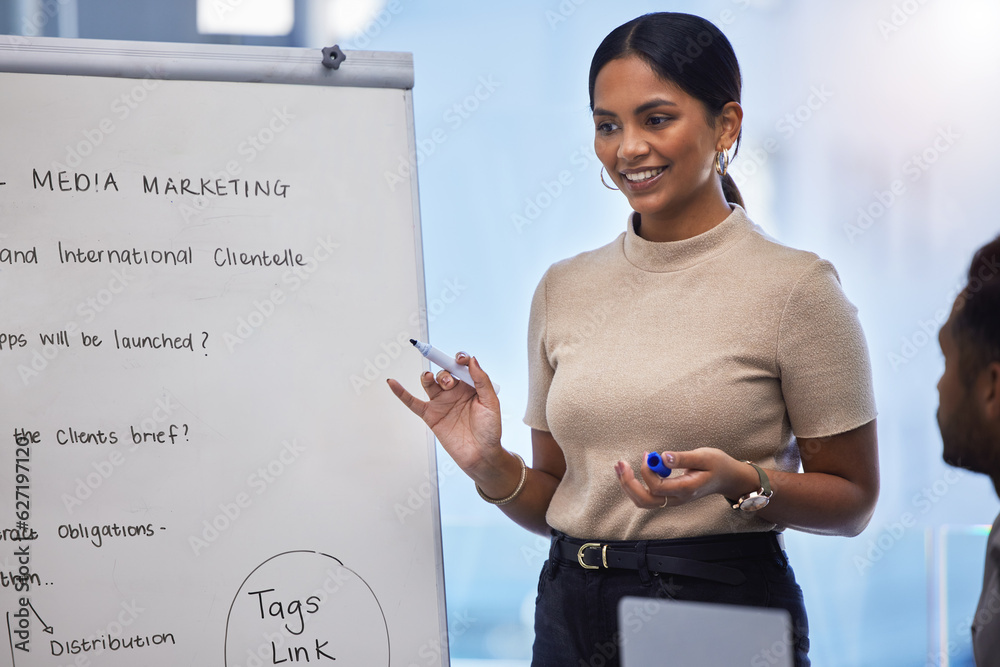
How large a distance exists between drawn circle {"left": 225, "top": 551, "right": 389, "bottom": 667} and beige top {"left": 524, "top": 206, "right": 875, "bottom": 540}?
1.03 ft

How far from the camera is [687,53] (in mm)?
1112

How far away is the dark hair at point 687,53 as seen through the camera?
1.11 metres

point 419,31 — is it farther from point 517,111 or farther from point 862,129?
point 862,129

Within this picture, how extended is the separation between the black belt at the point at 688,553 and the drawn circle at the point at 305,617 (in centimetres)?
35

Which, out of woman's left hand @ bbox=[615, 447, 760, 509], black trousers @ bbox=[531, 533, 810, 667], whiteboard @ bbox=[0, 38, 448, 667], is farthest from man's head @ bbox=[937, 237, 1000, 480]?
whiteboard @ bbox=[0, 38, 448, 667]

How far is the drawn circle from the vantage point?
46.3 inches

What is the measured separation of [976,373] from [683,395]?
0.38 meters

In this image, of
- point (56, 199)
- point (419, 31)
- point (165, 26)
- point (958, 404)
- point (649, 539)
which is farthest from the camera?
point (419, 31)

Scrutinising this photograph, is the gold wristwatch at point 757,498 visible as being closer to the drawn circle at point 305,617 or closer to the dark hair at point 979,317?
the dark hair at point 979,317

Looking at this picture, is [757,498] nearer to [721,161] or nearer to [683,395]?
[683,395]

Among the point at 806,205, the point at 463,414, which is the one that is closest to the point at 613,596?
the point at 463,414

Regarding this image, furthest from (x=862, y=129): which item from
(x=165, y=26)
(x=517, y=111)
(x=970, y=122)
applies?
(x=165, y=26)

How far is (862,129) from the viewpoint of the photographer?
220 cm

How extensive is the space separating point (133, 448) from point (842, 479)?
0.98m
